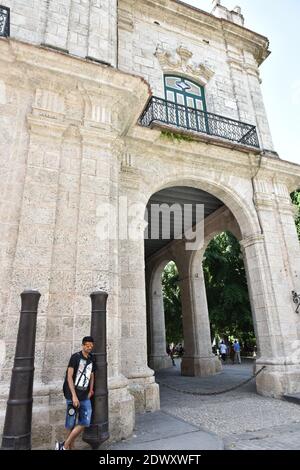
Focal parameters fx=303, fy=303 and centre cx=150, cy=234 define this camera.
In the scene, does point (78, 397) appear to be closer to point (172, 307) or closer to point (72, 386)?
point (72, 386)

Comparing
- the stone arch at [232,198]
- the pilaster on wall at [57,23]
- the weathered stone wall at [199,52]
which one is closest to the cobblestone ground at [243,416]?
the stone arch at [232,198]

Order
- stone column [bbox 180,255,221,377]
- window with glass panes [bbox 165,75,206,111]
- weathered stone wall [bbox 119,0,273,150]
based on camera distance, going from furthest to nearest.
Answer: stone column [bbox 180,255,221,377] < window with glass panes [bbox 165,75,206,111] < weathered stone wall [bbox 119,0,273,150]

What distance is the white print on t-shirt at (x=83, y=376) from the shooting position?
313 cm

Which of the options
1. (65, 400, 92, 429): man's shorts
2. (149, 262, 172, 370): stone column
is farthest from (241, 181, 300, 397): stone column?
(149, 262, 172, 370): stone column

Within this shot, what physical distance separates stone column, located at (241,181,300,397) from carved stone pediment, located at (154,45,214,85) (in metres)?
3.91

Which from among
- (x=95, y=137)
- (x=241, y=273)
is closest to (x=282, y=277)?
(x=95, y=137)

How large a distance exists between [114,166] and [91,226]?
131 centimetres

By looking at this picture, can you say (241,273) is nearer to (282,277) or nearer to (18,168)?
(282,277)

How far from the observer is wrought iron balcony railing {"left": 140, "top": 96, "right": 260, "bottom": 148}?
302 inches

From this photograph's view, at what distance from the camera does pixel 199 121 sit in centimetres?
838

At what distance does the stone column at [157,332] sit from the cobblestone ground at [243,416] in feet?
19.5

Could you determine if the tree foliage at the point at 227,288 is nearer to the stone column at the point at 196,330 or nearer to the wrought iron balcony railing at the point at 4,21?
the stone column at the point at 196,330

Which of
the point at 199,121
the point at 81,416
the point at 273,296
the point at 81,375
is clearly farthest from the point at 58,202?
the point at 273,296

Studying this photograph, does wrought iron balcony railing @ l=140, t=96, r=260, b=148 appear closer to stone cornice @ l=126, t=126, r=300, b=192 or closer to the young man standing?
stone cornice @ l=126, t=126, r=300, b=192
